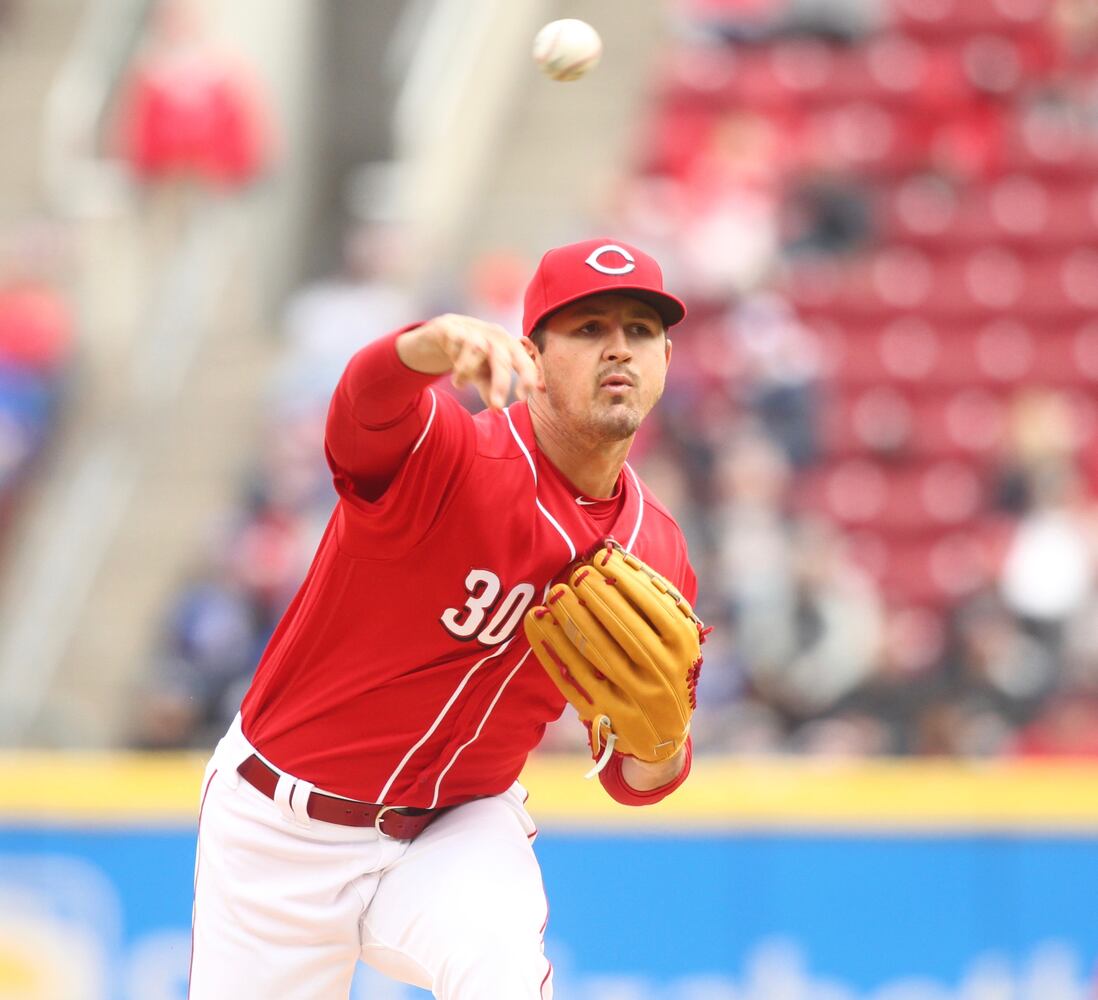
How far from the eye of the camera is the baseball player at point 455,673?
355cm

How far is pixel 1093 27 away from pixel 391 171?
15.2ft

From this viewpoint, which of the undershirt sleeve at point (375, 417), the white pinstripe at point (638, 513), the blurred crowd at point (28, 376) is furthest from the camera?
the blurred crowd at point (28, 376)

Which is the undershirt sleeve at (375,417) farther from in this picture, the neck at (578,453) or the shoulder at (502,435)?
the neck at (578,453)

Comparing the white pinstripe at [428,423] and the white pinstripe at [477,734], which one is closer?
the white pinstripe at [428,423]

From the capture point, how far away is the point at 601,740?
3.88 metres

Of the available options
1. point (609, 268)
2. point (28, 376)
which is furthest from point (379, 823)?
point (28, 376)

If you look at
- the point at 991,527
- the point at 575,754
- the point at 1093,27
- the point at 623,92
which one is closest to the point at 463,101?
the point at 623,92

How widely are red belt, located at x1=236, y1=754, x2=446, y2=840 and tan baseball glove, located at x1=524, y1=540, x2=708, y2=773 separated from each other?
0.42m

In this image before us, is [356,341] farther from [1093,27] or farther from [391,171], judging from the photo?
[1093,27]

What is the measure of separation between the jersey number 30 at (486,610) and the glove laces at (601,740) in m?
0.26

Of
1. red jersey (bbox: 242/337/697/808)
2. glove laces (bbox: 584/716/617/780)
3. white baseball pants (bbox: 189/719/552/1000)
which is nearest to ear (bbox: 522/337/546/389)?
red jersey (bbox: 242/337/697/808)

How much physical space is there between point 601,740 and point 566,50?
56.3 inches

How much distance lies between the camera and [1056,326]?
1062 centimetres

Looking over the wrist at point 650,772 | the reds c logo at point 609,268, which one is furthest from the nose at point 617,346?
the wrist at point 650,772
